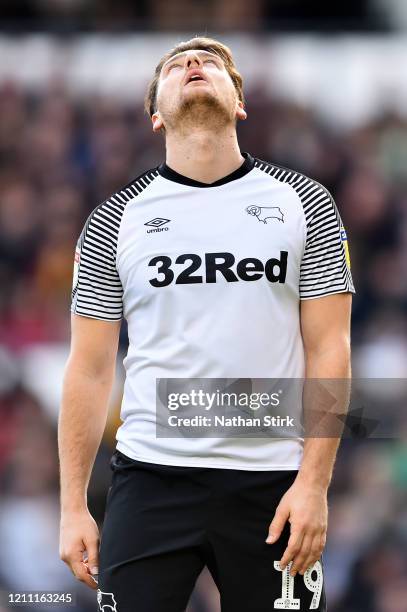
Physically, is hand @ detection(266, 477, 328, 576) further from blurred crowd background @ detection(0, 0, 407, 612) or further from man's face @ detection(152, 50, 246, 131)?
blurred crowd background @ detection(0, 0, 407, 612)

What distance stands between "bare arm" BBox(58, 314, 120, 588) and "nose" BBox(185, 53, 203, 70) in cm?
90

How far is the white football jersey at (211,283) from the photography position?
138 inches

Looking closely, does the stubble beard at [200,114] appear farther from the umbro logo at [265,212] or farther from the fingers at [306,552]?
the fingers at [306,552]

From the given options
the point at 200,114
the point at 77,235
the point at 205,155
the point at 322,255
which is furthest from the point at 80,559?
the point at 77,235

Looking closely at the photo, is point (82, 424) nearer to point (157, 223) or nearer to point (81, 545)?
point (81, 545)

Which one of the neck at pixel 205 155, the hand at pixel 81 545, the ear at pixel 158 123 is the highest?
the ear at pixel 158 123

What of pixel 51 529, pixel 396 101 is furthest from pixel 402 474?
pixel 396 101

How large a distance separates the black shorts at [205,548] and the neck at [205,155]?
957 millimetres

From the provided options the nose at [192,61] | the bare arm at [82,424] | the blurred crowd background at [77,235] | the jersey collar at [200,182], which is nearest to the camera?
the bare arm at [82,424]

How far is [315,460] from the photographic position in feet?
11.3

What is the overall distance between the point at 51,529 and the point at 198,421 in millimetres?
4079

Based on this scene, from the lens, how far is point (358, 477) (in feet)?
24.8

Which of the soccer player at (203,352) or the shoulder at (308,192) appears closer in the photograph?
the soccer player at (203,352)

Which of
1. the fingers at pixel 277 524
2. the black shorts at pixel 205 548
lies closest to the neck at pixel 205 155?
the black shorts at pixel 205 548
